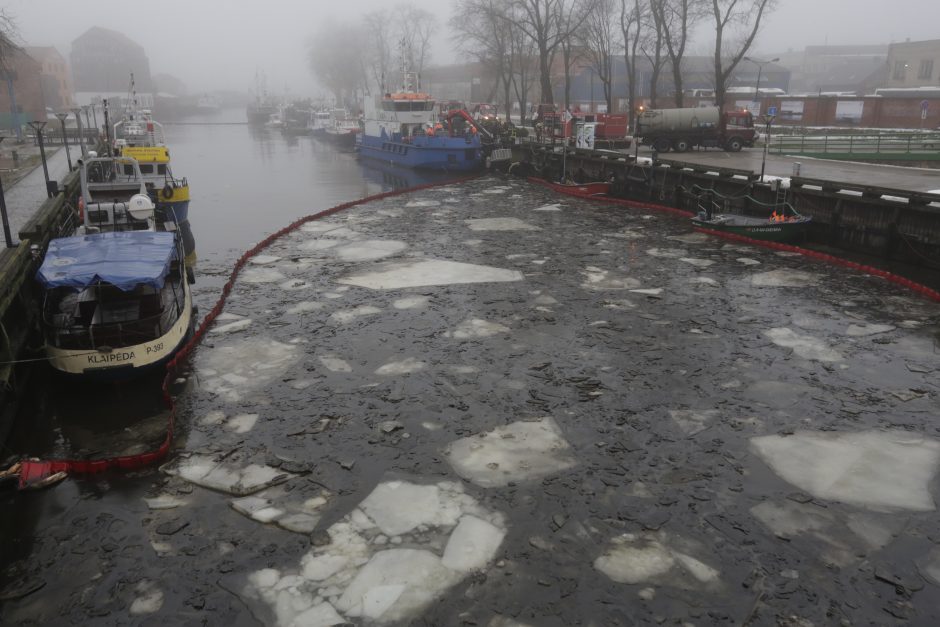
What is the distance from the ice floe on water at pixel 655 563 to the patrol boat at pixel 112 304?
8.22 m

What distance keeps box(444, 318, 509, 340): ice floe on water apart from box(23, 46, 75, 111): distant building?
9153cm

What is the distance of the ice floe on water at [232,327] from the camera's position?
13551 millimetres

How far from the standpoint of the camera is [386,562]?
6.80 meters

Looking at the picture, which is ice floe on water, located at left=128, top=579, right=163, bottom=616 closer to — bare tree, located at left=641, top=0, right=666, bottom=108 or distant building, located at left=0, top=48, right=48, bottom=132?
bare tree, located at left=641, top=0, right=666, bottom=108

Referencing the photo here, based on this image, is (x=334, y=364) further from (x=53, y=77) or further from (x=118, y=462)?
(x=53, y=77)

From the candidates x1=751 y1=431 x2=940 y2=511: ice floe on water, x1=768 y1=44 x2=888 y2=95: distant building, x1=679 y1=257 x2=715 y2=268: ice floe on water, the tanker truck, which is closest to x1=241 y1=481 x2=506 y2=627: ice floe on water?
x1=751 y1=431 x2=940 y2=511: ice floe on water

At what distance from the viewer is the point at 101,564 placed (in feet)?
22.9

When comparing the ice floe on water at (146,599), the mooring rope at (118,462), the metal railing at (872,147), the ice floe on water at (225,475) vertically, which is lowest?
the ice floe on water at (146,599)

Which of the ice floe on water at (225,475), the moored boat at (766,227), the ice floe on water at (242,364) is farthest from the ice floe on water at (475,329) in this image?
the moored boat at (766,227)

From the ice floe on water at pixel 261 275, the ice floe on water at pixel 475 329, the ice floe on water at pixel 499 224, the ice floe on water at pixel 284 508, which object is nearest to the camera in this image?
the ice floe on water at pixel 284 508

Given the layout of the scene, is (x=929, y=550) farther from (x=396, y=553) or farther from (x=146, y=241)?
(x=146, y=241)

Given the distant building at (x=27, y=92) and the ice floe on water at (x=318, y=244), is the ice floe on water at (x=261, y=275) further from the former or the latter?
the distant building at (x=27, y=92)

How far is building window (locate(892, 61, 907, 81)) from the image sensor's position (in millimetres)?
71062

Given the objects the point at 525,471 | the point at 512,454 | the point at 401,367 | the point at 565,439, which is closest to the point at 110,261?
the point at 401,367
